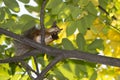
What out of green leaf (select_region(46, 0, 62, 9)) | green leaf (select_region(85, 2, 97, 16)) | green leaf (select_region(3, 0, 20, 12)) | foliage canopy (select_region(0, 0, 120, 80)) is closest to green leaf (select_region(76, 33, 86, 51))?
foliage canopy (select_region(0, 0, 120, 80))

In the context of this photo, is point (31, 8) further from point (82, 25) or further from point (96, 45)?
point (96, 45)

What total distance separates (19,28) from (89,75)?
592mm

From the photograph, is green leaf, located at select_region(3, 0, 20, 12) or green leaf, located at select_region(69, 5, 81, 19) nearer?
green leaf, located at select_region(69, 5, 81, 19)

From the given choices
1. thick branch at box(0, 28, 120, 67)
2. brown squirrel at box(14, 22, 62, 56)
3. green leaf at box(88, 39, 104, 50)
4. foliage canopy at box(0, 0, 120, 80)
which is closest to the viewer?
thick branch at box(0, 28, 120, 67)

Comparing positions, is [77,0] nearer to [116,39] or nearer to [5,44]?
[116,39]

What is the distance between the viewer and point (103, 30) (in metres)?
2.36

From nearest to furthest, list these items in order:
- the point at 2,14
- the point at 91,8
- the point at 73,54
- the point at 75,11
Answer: the point at 73,54 < the point at 75,11 < the point at 91,8 < the point at 2,14

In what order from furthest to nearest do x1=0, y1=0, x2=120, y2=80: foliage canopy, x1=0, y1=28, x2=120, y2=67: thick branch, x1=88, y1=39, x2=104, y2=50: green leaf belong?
x1=88, y1=39, x2=104, y2=50: green leaf, x1=0, y1=0, x2=120, y2=80: foliage canopy, x1=0, y1=28, x2=120, y2=67: thick branch

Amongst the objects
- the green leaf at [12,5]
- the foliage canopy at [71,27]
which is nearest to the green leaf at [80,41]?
the foliage canopy at [71,27]

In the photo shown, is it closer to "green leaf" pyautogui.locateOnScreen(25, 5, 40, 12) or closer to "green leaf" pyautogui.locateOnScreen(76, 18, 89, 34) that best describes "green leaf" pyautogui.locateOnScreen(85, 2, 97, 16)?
"green leaf" pyautogui.locateOnScreen(76, 18, 89, 34)

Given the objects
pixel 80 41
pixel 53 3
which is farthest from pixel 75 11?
pixel 80 41

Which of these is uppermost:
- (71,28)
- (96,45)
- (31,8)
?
(31,8)

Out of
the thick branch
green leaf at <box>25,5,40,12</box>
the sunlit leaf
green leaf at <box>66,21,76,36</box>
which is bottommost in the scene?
the sunlit leaf

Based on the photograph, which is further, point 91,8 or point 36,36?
point 91,8
